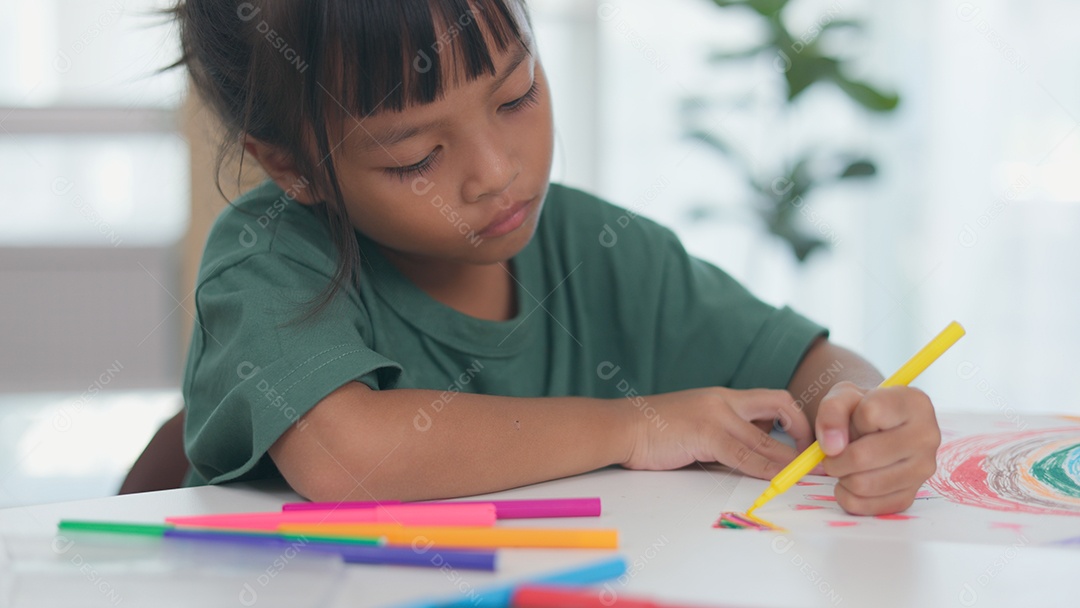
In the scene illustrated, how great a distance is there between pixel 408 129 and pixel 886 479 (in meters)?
0.40

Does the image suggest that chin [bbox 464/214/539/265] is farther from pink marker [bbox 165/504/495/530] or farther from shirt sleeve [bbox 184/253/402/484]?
pink marker [bbox 165/504/495/530]

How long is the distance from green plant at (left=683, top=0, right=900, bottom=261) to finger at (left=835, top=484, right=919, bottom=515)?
1.56 metres

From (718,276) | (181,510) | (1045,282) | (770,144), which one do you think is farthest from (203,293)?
(1045,282)

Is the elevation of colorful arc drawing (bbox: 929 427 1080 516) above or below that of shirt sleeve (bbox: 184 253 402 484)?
below

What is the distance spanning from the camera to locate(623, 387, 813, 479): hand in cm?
67

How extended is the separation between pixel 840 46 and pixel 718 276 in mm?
1390

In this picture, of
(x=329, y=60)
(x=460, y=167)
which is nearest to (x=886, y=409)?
(x=460, y=167)

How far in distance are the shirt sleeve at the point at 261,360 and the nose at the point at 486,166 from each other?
0.44ft

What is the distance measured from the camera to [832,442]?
1.86ft

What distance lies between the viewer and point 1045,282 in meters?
2.11

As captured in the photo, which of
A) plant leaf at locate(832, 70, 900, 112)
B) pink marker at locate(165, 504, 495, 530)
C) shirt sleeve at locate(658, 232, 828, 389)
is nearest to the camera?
pink marker at locate(165, 504, 495, 530)

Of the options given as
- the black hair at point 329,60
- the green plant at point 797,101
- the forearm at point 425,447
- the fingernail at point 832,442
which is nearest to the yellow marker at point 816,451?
the fingernail at point 832,442

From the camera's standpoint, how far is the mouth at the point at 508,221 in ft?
2.46

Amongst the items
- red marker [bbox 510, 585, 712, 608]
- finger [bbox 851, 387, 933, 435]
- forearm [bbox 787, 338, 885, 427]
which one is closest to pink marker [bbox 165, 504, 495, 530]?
red marker [bbox 510, 585, 712, 608]
